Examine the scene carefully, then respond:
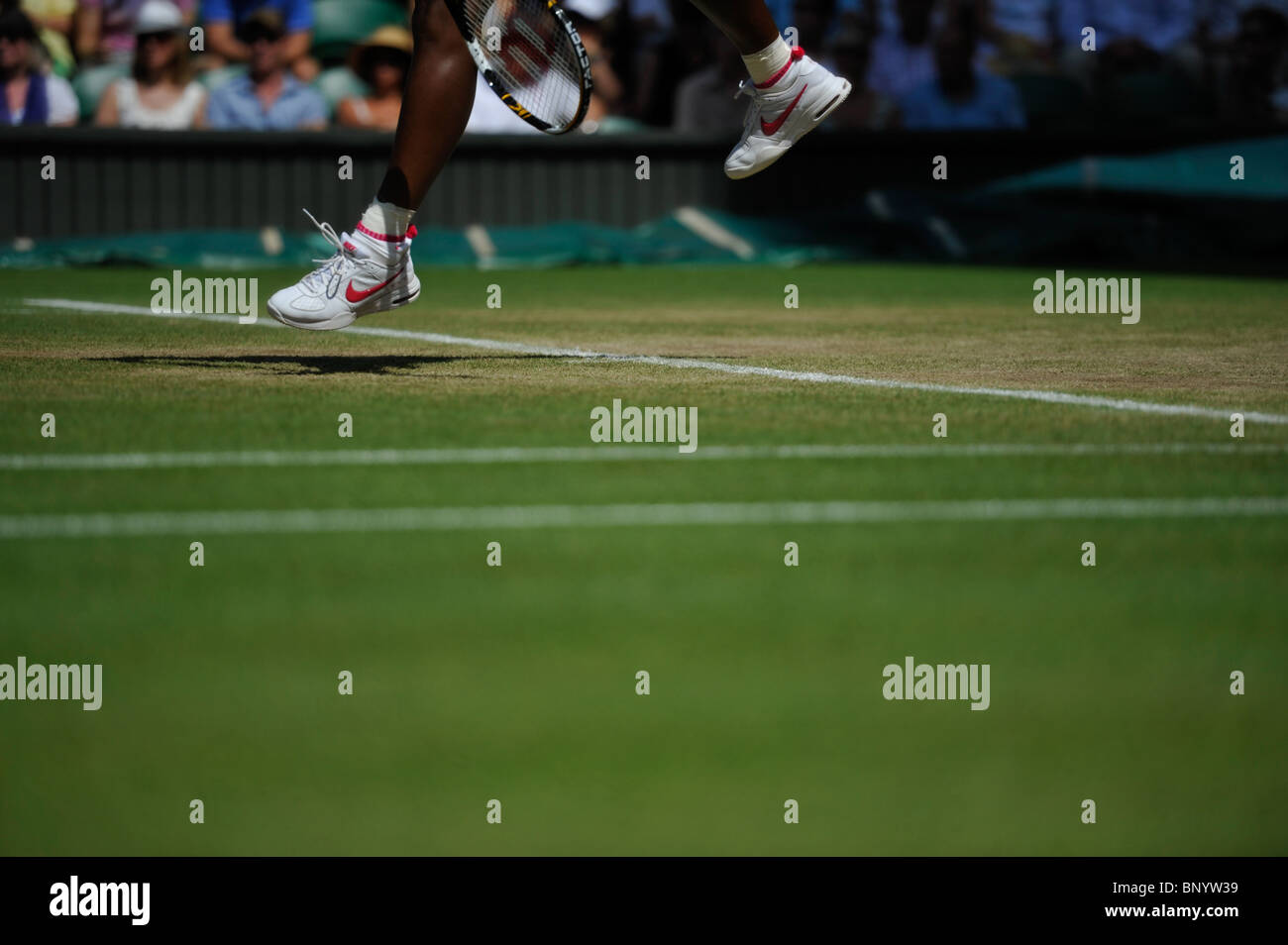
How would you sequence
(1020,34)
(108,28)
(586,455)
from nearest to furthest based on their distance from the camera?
(586,455), (108,28), (1020,34)

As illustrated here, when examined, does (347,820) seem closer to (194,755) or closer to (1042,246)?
(194,755)

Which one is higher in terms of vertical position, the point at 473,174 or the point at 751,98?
the point at 473,174

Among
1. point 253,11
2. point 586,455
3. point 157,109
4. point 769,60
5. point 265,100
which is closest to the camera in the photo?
point 586,455

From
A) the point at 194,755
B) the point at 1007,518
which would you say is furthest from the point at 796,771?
the point at 1007,518

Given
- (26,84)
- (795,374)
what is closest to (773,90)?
(795,374)

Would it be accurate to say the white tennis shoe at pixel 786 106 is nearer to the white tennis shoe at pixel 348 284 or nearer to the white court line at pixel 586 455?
the white tennis shoe at pixel 348 284

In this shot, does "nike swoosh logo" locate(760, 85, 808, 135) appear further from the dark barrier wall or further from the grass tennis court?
the dark barrier wall

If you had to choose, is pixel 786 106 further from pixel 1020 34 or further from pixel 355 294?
pixel 1020 34

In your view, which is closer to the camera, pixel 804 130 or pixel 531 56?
pixel 531 56
